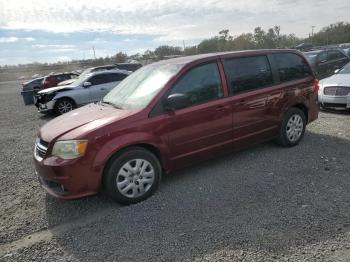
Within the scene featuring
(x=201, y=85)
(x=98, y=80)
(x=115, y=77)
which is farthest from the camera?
(x=115, y=77)

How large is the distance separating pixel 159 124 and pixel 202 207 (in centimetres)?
115

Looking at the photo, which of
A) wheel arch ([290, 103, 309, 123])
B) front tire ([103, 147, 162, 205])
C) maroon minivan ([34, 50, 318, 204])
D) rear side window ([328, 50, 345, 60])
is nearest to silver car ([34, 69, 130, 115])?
maroon minivan ([34, 50, 318, 204])

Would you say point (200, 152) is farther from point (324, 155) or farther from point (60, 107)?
point (60, 107)

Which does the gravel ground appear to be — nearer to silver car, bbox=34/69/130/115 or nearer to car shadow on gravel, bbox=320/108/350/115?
car shadow on gravel, bbox=320/108/350/115

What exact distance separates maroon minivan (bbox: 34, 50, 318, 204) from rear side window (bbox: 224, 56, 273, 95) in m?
0.02

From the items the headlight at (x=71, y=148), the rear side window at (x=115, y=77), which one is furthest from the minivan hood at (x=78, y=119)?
the rear side window at (x=115, y=77)

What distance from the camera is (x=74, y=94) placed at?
39.9 ft

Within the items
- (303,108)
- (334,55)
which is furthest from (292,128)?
(334,55)

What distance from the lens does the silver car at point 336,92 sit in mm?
7977

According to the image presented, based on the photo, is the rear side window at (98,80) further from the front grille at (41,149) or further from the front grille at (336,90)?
the front grille at (41,149)

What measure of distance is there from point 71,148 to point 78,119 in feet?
2.34

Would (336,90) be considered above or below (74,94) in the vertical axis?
below

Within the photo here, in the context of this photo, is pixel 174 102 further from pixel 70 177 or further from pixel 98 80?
pixel 98 80

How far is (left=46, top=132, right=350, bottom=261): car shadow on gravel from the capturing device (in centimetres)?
Result: 318
